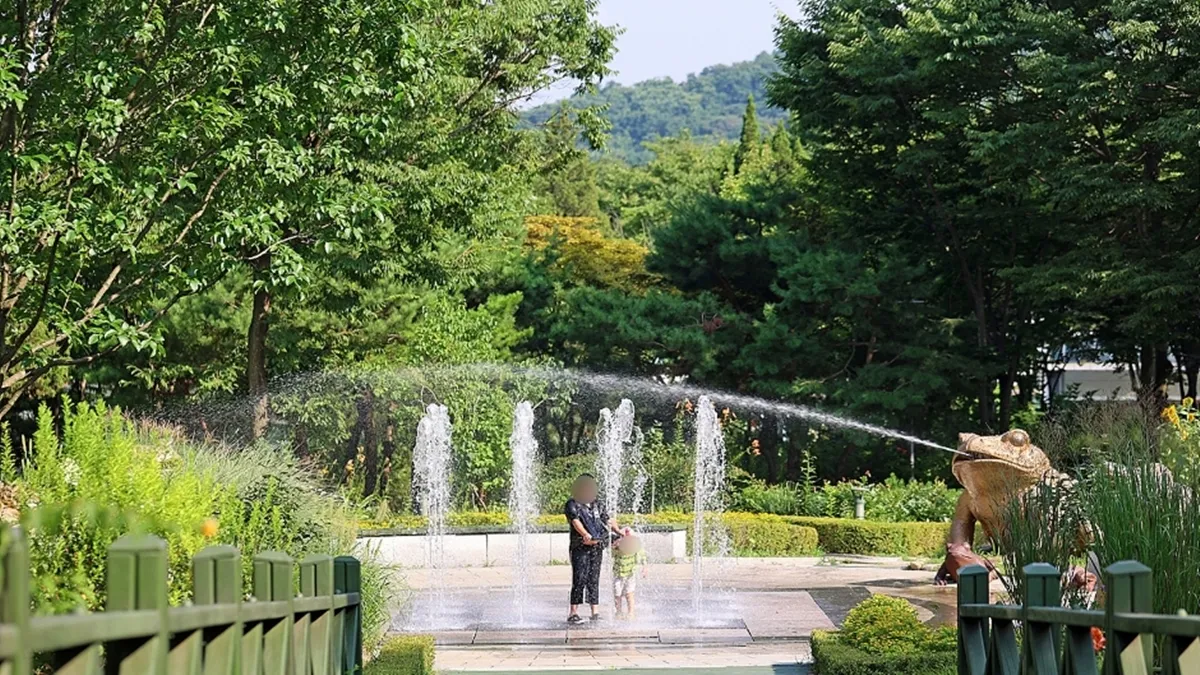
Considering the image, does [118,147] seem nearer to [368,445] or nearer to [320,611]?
[320,611]

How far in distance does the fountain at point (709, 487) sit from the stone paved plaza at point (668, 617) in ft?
4.67

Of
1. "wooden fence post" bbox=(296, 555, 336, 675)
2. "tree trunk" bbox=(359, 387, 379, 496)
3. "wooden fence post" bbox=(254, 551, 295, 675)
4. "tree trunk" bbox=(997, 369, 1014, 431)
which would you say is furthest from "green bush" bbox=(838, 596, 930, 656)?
"tree trunk" bbox=(997, 369, 1014, 431)

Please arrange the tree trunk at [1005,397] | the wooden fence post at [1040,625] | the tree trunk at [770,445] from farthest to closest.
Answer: the tree trunk at [770,445], the tree trunk at [1005,397], the wooden fence post at [1040,625]

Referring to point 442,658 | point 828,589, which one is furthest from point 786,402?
point 442,658

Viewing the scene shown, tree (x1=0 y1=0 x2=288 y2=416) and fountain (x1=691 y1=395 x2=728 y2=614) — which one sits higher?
tree (x1=0 y1=0 x2=288 y2=416)

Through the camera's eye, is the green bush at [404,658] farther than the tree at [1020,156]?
No

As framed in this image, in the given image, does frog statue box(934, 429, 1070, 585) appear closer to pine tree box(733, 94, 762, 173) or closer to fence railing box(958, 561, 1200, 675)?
fence railing box(958, 561, 1200, 675)

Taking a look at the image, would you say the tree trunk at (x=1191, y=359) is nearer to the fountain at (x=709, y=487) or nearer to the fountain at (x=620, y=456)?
the fountain at (x=709, y=487)

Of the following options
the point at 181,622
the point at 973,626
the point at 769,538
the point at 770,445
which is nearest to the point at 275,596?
the point at 181,622

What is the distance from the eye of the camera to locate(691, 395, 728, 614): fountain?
74.5 feet

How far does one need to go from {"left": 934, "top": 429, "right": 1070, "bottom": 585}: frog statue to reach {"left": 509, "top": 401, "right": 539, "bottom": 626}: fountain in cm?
428

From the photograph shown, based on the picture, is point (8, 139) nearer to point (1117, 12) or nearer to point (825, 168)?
point (1117, 12)

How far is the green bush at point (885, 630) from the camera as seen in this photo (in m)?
10.7

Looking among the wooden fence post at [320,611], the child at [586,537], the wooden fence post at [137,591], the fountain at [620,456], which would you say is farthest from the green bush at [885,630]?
the fountain at [620,456]
